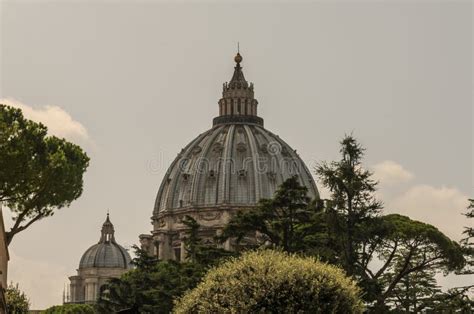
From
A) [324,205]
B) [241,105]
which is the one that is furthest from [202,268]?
[241,105]

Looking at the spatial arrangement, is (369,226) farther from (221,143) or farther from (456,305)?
(221,143)

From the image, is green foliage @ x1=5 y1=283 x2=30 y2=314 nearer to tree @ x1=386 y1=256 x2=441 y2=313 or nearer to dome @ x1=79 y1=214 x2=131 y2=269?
tree @ x1=386 y1=256 x2=441 y2=313

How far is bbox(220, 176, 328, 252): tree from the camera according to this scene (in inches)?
2176

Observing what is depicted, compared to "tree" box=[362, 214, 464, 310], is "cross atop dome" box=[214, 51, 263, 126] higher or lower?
higher

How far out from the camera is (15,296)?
5047 centimetres

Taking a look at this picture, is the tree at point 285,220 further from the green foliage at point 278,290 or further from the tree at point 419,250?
the green foliage at point 278,290

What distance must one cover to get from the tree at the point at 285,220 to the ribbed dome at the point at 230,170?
9784 centimetres

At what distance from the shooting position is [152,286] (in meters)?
71.7

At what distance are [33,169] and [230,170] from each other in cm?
11842

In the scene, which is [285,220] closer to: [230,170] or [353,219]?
[353,219]

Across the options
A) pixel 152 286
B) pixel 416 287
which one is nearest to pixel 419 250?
pixel 416 287

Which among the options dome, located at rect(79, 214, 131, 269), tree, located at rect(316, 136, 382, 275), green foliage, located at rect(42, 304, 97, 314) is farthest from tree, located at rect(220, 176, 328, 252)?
dome, located at rect(79, 214, 131, 269)

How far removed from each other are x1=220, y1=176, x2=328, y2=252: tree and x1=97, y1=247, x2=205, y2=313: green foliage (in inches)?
136

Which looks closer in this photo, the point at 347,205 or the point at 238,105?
the point at 347,205
